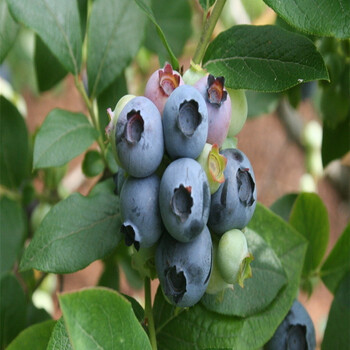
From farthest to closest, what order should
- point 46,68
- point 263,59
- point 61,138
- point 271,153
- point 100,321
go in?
point 271,153
point 46,68
point 61,138
point 263,59
point 100,321

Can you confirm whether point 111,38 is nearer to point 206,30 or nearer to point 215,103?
point 206,30

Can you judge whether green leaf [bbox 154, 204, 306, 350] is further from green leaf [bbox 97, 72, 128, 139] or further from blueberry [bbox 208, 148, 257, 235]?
green leaf [bbox 97, 72, 128, 139]

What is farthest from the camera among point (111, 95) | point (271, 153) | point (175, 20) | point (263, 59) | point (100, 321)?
point (271, 153)

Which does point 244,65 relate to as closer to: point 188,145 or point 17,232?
point 188,145

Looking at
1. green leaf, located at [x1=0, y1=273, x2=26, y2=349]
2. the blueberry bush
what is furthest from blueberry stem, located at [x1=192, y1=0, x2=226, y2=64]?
green leaf, located at [x1=0, y1=273, x2=26, y2=349]

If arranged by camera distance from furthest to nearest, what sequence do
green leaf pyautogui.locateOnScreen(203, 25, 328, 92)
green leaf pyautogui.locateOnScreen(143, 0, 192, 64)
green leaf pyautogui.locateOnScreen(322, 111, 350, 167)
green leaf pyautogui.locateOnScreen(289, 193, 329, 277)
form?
green leaf pyautogui.locateOnScreen(143, 0, 192, 64)
green leaf pyautogui.locateOnScreen(322, 111, 350, 167)
green leaf pyautogui.locateOnScreen(289, 193, 329, 277)
green leaf pyautogui.locateOnScreen(203, 25, 328, 92)

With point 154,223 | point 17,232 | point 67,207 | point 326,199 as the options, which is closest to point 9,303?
point 17,232

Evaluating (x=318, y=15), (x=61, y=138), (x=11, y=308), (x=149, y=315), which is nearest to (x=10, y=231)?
(x=11, y=308)
